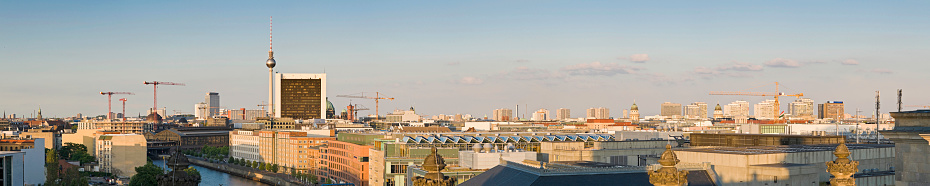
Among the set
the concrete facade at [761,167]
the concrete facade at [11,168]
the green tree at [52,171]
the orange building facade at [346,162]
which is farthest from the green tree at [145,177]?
the concrete facade at [761,167]

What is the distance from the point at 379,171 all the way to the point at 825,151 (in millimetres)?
58405

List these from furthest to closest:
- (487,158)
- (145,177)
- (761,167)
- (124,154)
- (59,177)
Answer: (124,154) < (59,177) < (145,177) < (487,158) < (761,167)

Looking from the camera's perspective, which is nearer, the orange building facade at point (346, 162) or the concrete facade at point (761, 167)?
the concrete facade at point (761, 167)

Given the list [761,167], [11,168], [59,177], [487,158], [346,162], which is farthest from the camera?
[346,162]

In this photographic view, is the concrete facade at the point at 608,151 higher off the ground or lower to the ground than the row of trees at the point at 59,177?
higher

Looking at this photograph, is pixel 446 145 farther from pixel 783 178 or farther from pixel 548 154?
pixel 783 178

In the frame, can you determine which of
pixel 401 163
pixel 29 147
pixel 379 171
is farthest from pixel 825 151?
pixel 29 147

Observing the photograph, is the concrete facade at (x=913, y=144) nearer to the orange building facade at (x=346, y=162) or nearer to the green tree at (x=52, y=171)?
the orange building facade at (x=346, y=162)

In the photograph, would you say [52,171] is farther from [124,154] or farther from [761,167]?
[761,167]

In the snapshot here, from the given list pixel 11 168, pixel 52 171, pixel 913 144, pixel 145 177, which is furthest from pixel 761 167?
pixel 52 171

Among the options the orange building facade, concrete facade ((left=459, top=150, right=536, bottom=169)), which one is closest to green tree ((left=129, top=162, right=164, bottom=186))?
the orange building facade

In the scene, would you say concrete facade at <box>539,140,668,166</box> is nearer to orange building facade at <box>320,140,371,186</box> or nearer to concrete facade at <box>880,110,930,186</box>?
concrete facade at <box>880,110,930,186</box>

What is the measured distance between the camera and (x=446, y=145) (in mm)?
96750

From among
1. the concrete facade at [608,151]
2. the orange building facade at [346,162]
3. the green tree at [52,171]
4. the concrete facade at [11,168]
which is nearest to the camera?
the concrete facade at [608,151]
